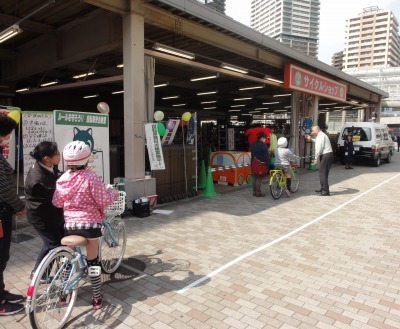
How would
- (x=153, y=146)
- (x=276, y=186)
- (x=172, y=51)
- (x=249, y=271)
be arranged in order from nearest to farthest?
(x=249, y=271) < (x=153, y=146) < (x=172, y=51) < (x=276, y=186)

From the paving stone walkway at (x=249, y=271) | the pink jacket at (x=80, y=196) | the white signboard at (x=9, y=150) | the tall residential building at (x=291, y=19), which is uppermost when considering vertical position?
the tall residential building at (x=291, y=19)

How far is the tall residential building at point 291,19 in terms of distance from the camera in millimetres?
71875

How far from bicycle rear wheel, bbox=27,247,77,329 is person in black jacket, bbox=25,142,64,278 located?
1.75 feet

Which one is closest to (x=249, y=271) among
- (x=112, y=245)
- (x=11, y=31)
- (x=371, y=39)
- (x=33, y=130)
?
(x=112, y=245)

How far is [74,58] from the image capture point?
9.36 meters

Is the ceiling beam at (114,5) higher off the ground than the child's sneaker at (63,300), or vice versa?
the ceiling beam at (114,5)

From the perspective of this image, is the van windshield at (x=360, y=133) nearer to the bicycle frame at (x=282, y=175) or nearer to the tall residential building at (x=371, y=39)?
the bicycle frame at (x=282, y=175)

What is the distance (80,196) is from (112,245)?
1329 millimetres

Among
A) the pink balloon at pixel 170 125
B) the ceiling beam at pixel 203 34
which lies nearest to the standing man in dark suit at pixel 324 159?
the ceiling beam at pixel 203 34

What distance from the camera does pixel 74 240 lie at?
9.50ft

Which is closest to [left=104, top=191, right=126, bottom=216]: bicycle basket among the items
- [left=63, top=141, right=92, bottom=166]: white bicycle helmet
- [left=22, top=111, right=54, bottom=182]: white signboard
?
[left=63, top=141, right=92, bottom=166]: white bicycle helmet

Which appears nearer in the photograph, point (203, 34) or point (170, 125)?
point (170, 125)

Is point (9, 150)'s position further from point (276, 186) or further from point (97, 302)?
point (276, 186)

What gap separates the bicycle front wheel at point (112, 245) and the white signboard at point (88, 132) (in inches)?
87.8
